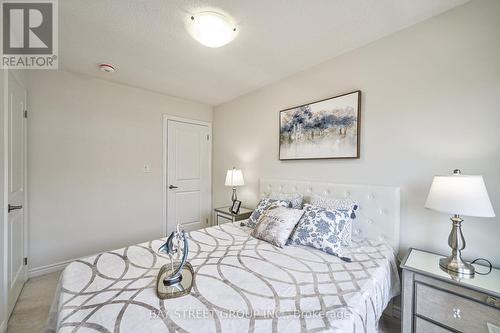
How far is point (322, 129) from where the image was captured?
2295 mm

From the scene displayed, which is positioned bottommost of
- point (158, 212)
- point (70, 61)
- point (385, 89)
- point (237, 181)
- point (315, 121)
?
point (158, 212)

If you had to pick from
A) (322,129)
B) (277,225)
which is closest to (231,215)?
(277,225)

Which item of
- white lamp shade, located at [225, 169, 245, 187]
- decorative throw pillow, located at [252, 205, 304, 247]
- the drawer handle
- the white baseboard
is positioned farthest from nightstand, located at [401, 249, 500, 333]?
the white baseboard

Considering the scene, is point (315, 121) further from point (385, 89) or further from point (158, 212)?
point (158, 212)

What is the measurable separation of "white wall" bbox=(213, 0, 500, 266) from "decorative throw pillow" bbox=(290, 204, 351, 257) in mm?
523

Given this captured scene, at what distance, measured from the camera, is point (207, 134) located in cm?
389

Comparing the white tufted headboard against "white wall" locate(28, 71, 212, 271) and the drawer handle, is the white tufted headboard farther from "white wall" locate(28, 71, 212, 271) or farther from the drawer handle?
"white wall" locate(28, 71, 212, 271)

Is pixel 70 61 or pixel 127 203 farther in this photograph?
pixel 127 203

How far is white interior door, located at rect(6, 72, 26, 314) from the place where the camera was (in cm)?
179

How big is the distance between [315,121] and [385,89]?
2.31ft

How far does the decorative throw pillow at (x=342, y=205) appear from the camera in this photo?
1.79 metres

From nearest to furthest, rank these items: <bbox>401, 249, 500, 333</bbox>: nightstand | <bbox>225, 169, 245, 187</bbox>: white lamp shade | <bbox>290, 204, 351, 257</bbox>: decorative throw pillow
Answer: <bbox>401, 249, 500, 333</bbox>: nightstand
<bbox>290, 204, 351, 257</bbox>: decorative throw pillow
<bbox>225, 169, 245, 187</bbox>: white lamp shade

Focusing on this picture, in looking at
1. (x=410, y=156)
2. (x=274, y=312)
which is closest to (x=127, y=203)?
(x=274, y=312)

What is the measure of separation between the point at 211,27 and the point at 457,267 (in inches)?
92.9
